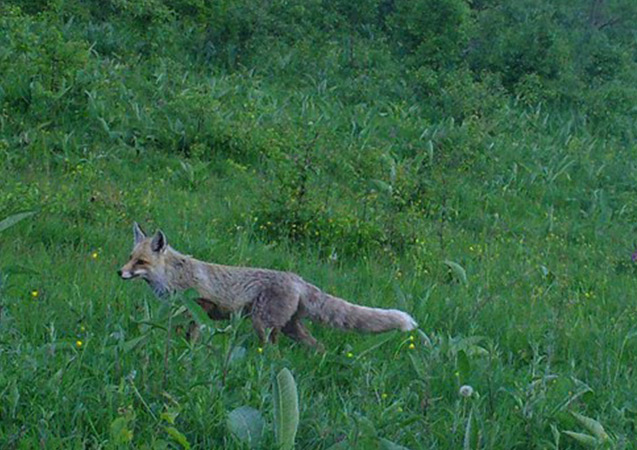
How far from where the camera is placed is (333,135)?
44.0 feet

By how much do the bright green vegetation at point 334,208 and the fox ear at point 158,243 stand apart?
33cm

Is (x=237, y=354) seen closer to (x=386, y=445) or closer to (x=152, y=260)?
(x=386, y=445)

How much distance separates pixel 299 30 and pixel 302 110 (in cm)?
355

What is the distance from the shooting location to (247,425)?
4.87m

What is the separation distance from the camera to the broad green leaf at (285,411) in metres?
4.78

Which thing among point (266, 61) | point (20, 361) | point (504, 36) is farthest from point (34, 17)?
point (20, 361)

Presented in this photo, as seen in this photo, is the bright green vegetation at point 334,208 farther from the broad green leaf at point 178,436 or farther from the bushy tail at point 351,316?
the bushy tail at point 351,316

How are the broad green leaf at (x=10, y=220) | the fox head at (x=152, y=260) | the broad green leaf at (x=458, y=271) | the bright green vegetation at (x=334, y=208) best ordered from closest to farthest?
the bright green vegetation at (x=334, y=208)
the broad green leaf at (x=10, y=220)
the fox head at (x=152, y=260)
the broad green leaf at (x=458, y=271)

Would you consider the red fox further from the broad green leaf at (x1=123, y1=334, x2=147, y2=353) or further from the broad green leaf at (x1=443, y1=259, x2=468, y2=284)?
the broad green leaf at (x1=443, y1=259, x2=468, y2=284)

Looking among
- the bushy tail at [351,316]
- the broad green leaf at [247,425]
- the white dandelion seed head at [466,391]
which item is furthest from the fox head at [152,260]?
the white dandelion seed head at [466,391]

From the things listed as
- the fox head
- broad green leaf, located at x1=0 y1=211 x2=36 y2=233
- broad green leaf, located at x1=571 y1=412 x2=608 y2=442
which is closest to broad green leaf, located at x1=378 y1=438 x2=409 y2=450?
broad green leaf, located at x1=571 y1=412 x2=608 y2=442

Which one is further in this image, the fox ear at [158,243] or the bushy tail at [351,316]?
the fox ear at [158,243]

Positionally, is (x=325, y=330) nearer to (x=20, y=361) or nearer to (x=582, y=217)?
(x=20, y=361)

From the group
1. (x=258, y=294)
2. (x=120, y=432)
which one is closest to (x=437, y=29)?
(x=258, y=294)
